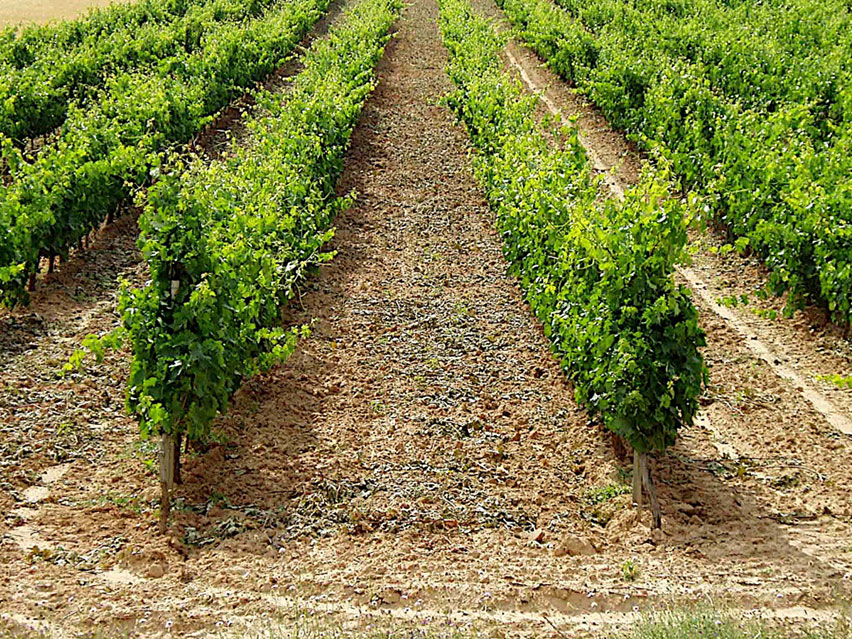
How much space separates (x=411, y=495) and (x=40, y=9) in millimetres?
Answer: 35926

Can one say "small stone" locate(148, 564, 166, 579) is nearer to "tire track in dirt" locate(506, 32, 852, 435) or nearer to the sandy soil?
"tire track in dirt" locate(506, 32, 852, 435)

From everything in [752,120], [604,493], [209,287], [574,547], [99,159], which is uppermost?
[209,287]

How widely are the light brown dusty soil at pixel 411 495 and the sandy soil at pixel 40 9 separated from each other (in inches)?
1119

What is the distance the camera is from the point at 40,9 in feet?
119

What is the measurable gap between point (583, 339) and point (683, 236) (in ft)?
3.59

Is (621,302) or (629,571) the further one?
(621,302)

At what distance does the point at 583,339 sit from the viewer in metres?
7.03

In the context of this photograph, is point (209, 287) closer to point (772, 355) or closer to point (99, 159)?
point (772, 355)

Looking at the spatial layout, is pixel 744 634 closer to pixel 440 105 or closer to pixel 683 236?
pixel 683 236

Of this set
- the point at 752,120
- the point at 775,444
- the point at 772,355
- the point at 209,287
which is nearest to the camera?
the point at 209,287

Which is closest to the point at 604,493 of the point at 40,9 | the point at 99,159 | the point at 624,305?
the point at 624,305

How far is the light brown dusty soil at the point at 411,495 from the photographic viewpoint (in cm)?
550

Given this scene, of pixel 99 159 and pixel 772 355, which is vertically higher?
pixel 99 159

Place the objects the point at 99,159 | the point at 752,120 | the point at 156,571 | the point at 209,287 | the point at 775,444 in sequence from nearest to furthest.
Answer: the point at 156,571, the point at 209,287, the point at 775,444, the point at 99,159, the point at 752,120
